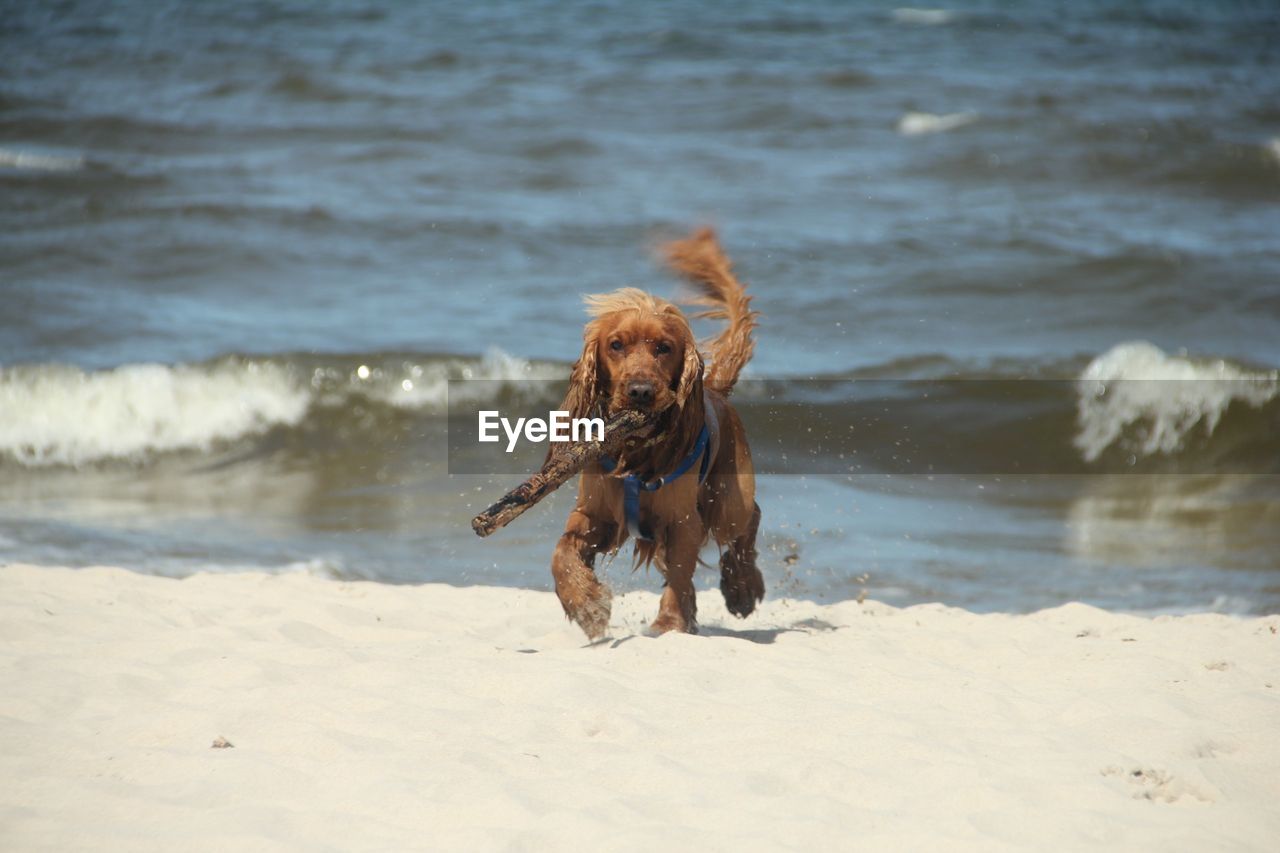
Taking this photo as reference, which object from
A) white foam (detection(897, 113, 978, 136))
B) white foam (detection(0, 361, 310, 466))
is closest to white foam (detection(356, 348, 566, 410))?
white foam (detection(0, 361, 310, 466))

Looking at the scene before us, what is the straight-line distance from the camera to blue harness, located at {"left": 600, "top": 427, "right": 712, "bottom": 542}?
15.0 ft

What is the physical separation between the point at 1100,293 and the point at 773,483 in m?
5.29

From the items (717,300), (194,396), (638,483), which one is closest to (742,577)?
(638,483)

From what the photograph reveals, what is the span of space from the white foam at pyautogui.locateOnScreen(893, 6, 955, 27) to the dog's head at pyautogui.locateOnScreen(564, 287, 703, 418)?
16941 millimetres

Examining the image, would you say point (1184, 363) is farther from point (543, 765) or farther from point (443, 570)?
point (543, 765)

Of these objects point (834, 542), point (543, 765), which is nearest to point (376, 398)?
point (834, 542)

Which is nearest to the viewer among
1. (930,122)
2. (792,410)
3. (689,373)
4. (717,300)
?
(689,373)

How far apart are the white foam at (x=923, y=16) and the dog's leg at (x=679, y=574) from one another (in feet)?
55.5

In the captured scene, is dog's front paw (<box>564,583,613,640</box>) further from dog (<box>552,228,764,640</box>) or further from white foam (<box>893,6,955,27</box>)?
white foam (<box>893,6,955,27</box>)

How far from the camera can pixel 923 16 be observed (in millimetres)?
20359

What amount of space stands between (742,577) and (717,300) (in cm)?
111

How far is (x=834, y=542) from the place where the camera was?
6.86 metres

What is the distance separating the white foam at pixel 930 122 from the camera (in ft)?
52.4

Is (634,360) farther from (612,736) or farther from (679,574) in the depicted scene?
(612,736)
